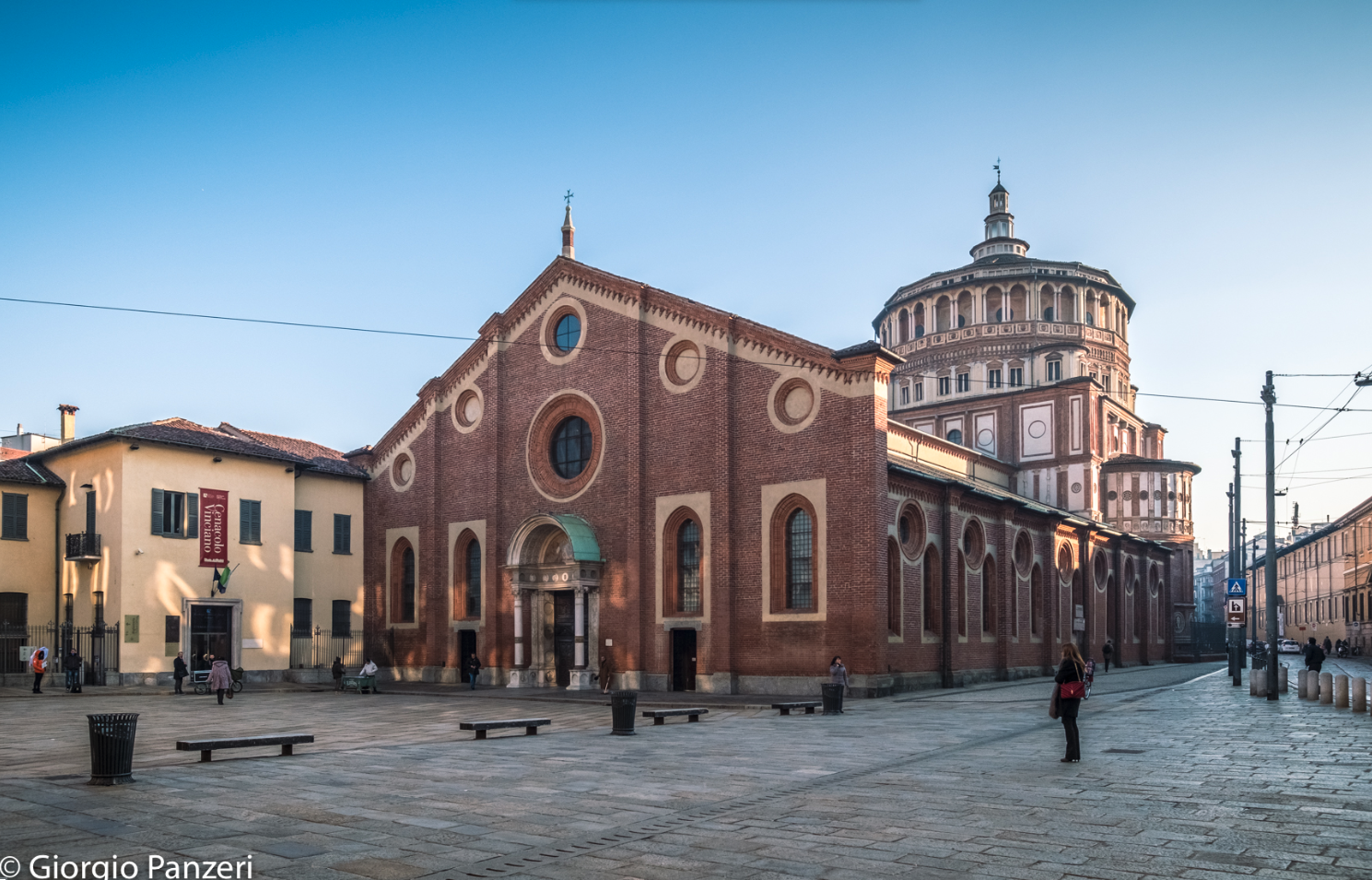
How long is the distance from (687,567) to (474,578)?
389 inches

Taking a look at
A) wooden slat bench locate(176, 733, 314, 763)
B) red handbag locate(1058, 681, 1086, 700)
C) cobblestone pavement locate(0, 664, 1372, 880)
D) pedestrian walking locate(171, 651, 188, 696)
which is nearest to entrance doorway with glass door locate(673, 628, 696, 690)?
cobblestone pavement locate(0, 664, 1372, 880)

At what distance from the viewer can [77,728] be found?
21.5 meters

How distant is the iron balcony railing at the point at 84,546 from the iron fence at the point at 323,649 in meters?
7.34

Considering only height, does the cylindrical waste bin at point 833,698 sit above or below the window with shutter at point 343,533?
below

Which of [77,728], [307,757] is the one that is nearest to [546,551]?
[77,728]

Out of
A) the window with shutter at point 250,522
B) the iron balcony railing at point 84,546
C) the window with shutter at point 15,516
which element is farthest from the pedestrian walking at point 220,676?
the window with shutter at point 15,516

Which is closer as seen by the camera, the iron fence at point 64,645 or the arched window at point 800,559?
the arched window at point 800,559

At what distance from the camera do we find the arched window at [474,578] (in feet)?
127

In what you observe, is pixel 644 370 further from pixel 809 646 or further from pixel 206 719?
pixel 206 719

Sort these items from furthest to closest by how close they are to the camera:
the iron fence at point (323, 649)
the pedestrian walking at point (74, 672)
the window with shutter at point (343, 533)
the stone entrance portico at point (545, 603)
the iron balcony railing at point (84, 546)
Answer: the window with shutter at point (343, 533)
the iron fence at point (323, 649)
the stone entrance portico at point (545, 603)
the iron balcony railing at point (84, 546)
the pedestrian walking at point (74, 672)

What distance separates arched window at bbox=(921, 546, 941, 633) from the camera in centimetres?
3338

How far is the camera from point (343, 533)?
42156 millimetres

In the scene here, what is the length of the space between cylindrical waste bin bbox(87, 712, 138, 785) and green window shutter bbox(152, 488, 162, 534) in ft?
78.9

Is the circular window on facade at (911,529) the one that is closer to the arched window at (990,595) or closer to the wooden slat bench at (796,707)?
the arched window at (990,595)
